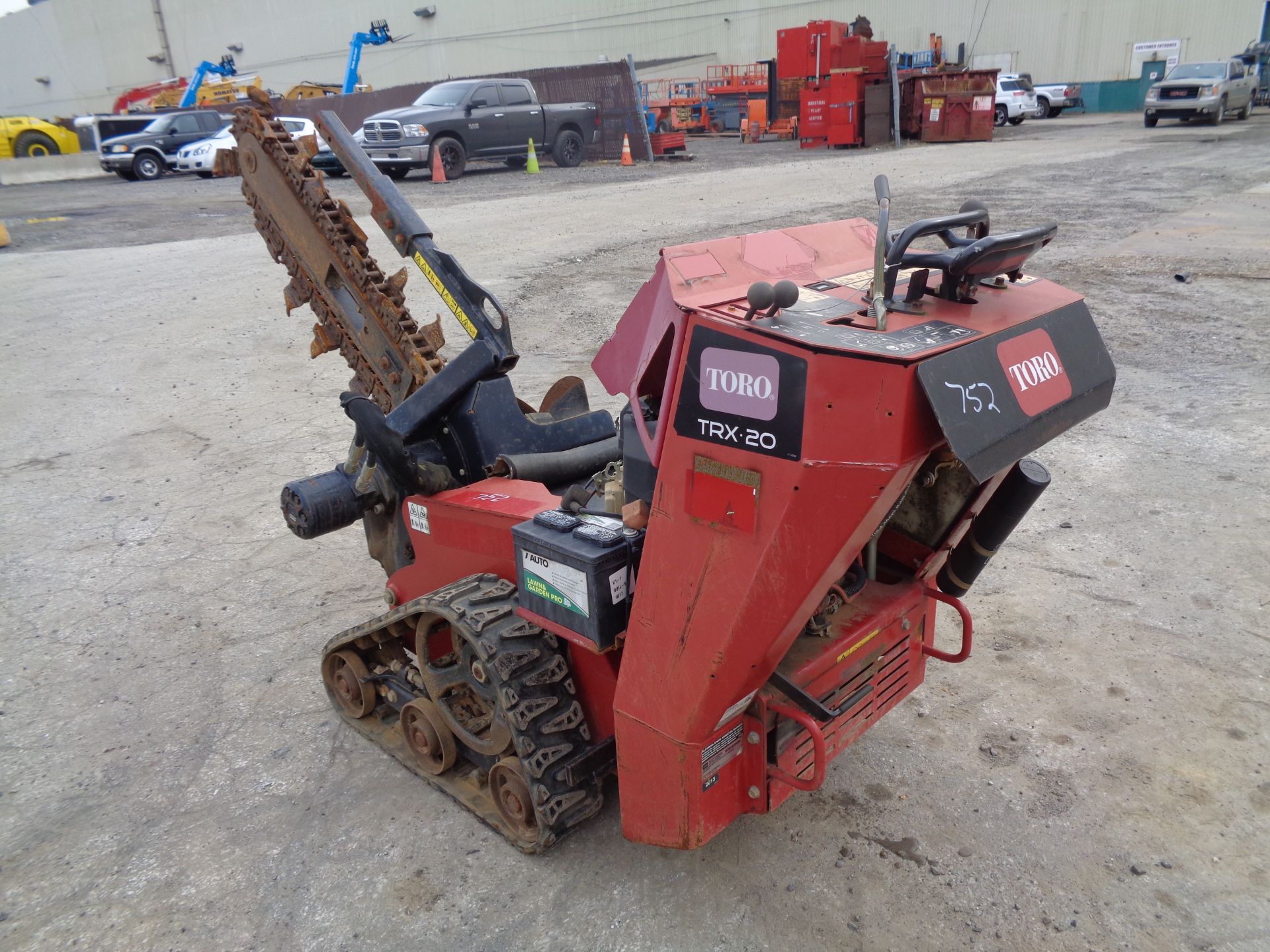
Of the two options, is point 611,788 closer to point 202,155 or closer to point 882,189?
point 882,189

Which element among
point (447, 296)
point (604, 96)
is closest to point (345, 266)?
point (447, 296)

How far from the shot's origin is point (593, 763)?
2.90m

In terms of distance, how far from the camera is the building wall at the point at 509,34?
115 feet

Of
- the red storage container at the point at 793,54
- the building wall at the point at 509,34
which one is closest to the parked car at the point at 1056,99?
the building wall at the point at 509,34

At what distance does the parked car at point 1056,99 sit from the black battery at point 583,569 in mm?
38082

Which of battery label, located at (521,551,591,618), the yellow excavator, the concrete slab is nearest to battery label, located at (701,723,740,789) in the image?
battery label, located at (521,551,591,618)

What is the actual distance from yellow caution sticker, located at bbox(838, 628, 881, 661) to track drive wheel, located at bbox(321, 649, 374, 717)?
1868 millimetres

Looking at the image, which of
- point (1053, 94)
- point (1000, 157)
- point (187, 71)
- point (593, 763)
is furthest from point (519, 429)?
point (187, 71)

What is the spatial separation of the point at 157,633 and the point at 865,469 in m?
3.84

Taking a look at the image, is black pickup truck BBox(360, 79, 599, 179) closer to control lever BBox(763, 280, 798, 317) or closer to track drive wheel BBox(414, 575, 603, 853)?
track drive wheel BBox(414, 575, 603, 853)

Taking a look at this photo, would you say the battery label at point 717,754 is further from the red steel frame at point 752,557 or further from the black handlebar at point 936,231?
the black handlebar at point 936,231

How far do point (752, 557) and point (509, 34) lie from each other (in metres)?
51.3

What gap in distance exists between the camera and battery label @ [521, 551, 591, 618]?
99.7 inches

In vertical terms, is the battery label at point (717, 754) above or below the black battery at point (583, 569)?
below
